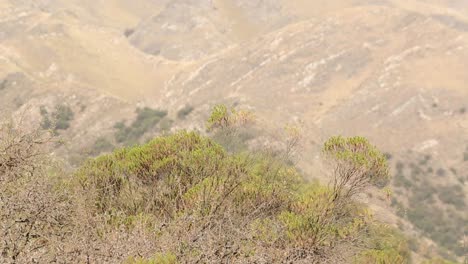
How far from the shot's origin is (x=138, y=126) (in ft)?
341

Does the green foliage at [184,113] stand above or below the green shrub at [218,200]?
below

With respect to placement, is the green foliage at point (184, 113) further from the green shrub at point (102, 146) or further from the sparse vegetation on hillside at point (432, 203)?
the sparse vegetation on hillside at point (432, 203)

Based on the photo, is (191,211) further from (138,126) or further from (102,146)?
(138,126)

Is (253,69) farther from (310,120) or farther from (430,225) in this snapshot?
(430,225)

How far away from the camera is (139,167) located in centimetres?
1950

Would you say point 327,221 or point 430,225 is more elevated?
point 327,221

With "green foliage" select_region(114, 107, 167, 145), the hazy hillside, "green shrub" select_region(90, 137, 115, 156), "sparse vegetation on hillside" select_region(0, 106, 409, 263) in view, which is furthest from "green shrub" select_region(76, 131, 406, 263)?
"green foliage" select_region(114, 107, 167, 145)

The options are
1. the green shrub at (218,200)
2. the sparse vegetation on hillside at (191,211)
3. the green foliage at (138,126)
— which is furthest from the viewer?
the green foliage at (138,126)

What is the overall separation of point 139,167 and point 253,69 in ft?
381

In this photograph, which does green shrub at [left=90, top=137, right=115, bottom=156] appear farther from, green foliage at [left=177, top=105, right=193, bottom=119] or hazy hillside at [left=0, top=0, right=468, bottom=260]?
green foliage at [left=177, top=105, right=193, bottom=119]

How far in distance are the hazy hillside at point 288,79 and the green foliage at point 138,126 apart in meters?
0.32

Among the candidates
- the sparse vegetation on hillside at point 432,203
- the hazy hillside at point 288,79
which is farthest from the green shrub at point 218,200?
the sparse vegetation on hillside at point 432,203

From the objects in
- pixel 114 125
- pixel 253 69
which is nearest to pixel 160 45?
pixel 253 69

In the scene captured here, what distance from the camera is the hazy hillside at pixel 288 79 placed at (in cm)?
9369
